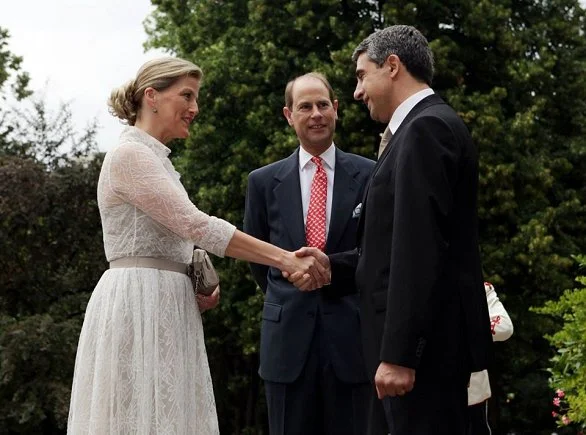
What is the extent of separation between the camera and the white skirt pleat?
16.6ft

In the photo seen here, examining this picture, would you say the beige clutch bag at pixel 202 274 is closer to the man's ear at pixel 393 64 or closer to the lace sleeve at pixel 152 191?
the lace sleeve at pixel 152 191

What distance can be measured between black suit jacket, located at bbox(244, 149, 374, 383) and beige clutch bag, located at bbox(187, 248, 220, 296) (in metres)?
0.57

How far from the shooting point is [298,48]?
23.9m

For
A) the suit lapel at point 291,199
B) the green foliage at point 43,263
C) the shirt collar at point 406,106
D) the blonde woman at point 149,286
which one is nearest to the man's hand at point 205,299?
the blonde woman at point 149,286

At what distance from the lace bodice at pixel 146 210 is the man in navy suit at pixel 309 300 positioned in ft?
2.22


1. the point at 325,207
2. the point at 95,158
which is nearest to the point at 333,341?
the point at 325,207

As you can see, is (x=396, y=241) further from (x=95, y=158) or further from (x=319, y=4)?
(x=319, y=4)

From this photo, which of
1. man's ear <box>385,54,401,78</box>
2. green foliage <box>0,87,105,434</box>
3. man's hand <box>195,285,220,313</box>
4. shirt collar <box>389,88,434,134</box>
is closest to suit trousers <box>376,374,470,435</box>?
shirt collar <box>389,88,434,134</box>

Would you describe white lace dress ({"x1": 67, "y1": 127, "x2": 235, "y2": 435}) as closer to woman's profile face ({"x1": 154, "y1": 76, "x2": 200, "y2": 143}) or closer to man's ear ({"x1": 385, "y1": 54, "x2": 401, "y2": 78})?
woman's profile face ({"x1": 154, "y1": 76, "x2": 200, "y2": 143})

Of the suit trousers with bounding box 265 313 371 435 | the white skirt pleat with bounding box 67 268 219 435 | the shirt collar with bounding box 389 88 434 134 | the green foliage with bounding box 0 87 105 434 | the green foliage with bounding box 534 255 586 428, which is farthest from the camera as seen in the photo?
the green foliage with bounding box 0 87 105 434

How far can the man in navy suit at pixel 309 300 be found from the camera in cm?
558

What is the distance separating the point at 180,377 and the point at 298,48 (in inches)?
759

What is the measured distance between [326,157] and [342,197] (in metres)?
0.30

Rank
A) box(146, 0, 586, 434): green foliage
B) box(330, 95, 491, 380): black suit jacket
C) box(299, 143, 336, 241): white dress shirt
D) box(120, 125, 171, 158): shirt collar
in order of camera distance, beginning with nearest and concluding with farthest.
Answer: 1. box(330, 95, 491, 380): black suit jacket
2. box(120, 125, 171, 158): shirt collar
3. box(299, 143, 336, 241): white dress shirt
4. box(146, 0, 586, 434): green foliage
